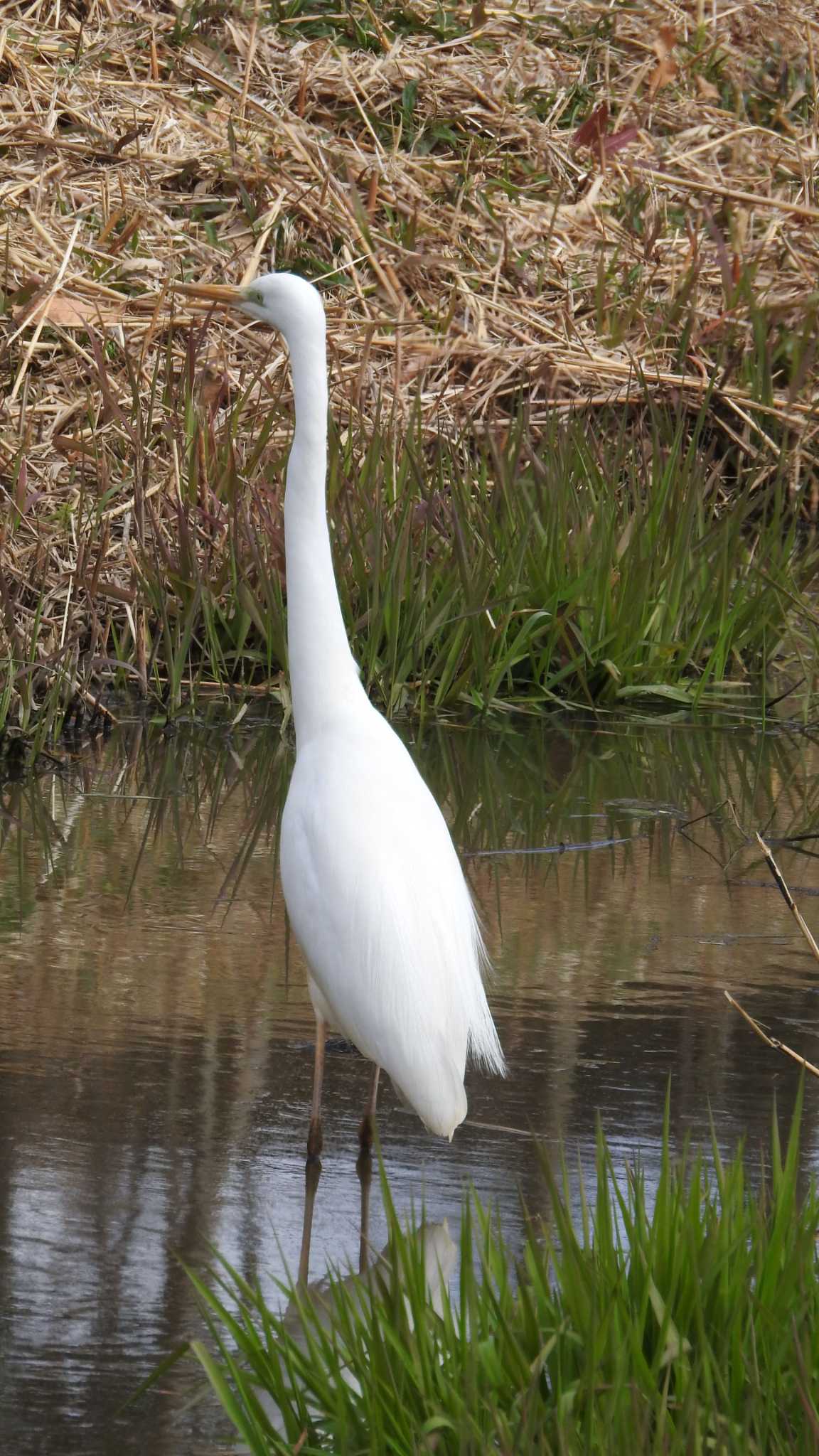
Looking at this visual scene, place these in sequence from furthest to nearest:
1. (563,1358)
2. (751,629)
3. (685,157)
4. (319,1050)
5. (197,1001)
Answer: (685,157) < (751,629) < (197,1001) < (319,1050) < (563,1358)

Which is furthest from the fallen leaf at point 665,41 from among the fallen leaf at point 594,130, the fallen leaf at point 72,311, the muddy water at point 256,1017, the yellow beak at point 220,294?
the yellow beak at point 220,294

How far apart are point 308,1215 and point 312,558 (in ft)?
4.12

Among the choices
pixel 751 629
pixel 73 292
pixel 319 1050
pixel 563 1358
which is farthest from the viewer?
pixel 73 292

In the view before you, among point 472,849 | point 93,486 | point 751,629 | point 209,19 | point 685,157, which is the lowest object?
point 472,849

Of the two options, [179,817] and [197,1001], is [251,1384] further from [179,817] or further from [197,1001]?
[179,817]

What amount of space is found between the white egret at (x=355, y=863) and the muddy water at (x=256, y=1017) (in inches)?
7.0

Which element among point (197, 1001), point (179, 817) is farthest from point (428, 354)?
point (197, 1001)

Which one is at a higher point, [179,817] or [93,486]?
[93,486]

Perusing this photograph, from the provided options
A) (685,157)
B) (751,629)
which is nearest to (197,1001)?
(751,629)

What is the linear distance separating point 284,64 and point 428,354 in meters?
3.11

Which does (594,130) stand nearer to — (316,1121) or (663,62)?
(663,62)

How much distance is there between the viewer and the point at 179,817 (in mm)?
4898

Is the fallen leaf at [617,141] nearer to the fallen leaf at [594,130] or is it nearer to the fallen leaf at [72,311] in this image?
the fallen leaf at [594,130]

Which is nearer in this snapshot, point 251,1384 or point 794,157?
point 251,1384
